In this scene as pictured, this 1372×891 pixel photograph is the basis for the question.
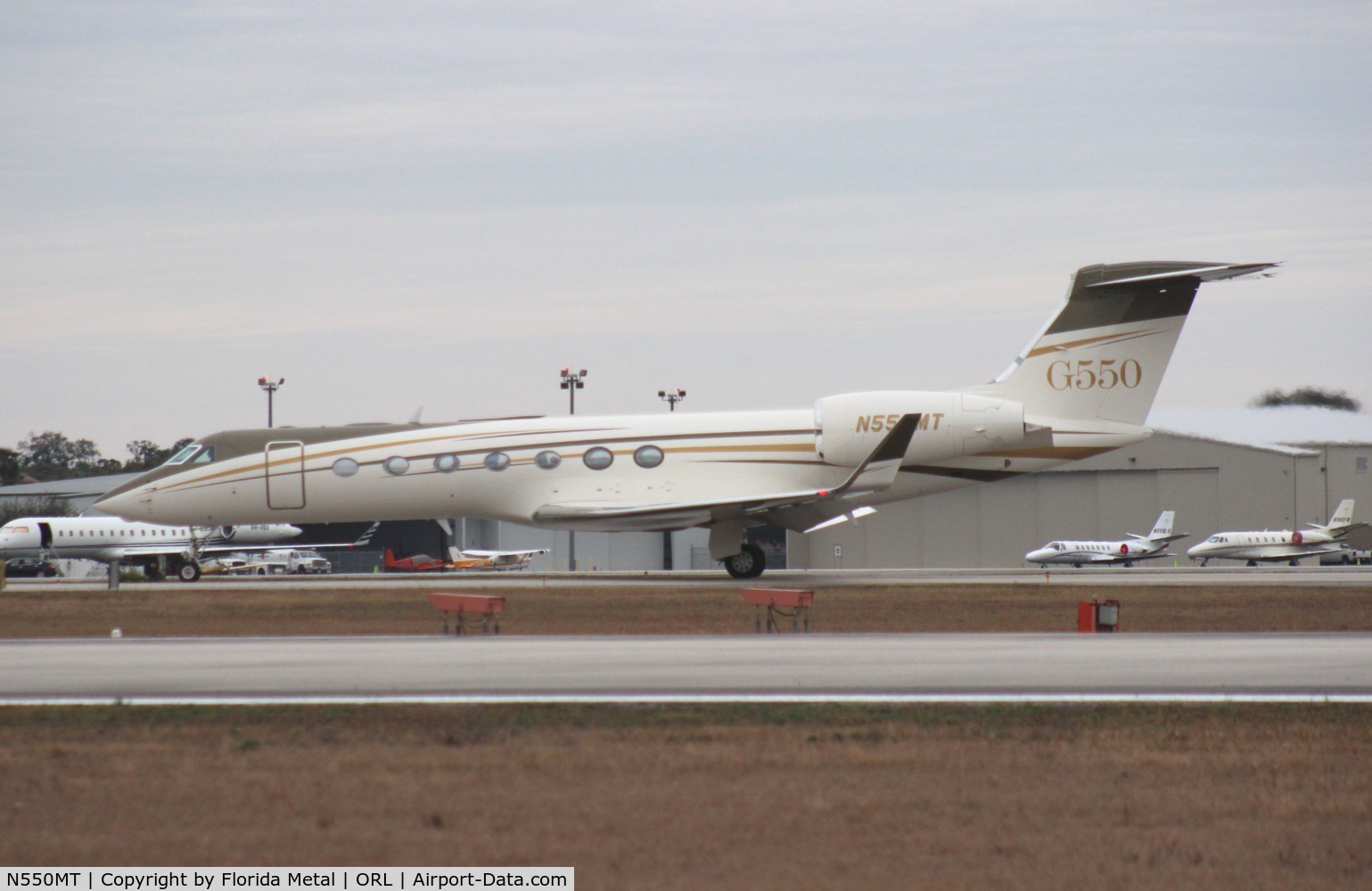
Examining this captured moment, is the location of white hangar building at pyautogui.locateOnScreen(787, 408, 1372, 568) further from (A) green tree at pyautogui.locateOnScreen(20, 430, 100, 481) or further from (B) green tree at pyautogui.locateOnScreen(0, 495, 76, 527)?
(A) green tree at pyautogui.locateOnScreen(20, 430, 100, 481)

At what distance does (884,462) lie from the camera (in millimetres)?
29719

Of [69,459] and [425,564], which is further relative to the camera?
[69,459]

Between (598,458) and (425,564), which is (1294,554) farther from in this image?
(425,564)

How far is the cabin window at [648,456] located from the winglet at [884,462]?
14.3ft

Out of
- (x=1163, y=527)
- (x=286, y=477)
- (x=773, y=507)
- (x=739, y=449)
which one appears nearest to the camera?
(x=773, y=507)

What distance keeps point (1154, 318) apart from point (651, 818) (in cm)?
2713

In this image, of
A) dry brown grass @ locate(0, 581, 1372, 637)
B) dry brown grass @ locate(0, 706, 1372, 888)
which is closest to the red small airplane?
dry brown grass @ locate(0, 581, 1372, 637)

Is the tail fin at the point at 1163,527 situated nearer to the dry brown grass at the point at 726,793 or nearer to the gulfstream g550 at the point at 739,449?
the gulfstream g550 at the point at 739,449

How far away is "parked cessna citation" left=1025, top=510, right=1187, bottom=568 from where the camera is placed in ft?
192

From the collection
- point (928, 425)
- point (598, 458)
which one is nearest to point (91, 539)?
point (598, 458)

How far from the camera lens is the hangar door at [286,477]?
32969 millimetres

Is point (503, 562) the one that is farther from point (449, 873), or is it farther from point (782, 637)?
point (449, 873)

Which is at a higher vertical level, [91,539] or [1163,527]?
[91,539]

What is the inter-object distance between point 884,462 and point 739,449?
3.96 m
